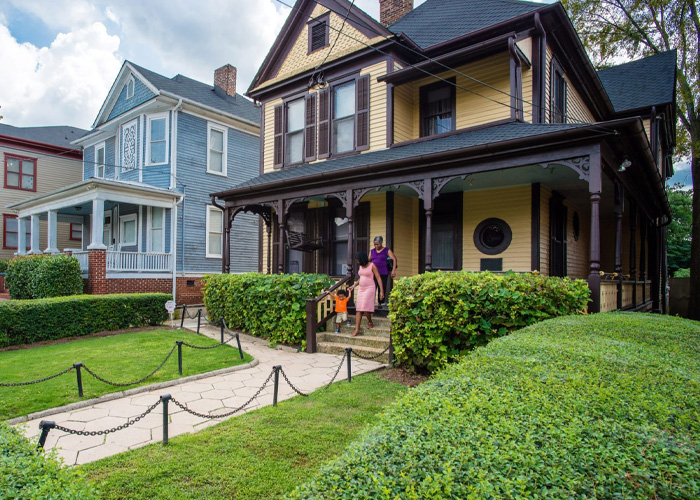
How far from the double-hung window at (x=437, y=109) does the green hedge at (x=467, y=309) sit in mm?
5861

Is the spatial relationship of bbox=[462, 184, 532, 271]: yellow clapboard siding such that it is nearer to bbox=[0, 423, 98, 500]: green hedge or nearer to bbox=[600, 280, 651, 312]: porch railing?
bbox=[600, 280, 651, 312]: porch railing

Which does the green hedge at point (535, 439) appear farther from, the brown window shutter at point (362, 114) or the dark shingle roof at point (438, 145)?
the brown window shutter at point (362, 114)

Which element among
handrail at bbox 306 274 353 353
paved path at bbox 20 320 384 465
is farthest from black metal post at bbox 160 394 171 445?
handrail at bbox 306 274 353 353

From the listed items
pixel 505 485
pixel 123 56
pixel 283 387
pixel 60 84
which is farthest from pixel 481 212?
pixel 60 84

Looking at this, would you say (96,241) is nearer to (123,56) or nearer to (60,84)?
(123,56)

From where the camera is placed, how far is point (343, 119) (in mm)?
12266

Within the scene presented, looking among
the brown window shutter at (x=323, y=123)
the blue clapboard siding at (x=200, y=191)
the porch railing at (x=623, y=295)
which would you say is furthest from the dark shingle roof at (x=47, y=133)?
the porch railing at (x=623, y=295)

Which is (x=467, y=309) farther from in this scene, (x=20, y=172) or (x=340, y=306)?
(x=20, y=172)

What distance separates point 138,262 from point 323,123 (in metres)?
8.51

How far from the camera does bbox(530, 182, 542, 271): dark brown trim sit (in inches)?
367

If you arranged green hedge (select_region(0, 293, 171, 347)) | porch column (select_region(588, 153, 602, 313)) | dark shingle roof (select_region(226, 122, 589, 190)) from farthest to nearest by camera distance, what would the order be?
green hedge (select_region(0, 293, 171, 347)) → dark shingle roof (select_region(226, 122, 589, 190)) → porch column (select_region(588, 153, 602, 313))

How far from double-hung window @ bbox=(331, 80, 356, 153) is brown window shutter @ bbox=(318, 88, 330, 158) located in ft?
0.69

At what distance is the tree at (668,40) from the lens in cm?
1526

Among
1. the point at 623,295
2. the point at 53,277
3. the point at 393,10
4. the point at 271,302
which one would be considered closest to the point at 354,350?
the point at 271,302
